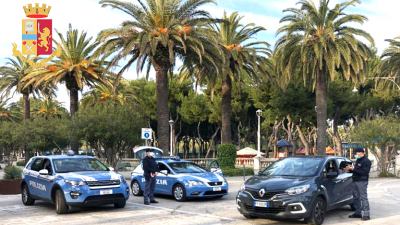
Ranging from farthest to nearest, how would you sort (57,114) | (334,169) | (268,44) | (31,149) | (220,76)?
(57,114) < (31,149) < (268,44) < (220,76) < (334,169)

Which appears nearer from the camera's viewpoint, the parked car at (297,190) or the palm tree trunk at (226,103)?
the parked car at (297,190)

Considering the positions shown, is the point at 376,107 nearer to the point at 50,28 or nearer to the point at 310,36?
the point at 310,36

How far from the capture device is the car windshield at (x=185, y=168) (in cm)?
1709

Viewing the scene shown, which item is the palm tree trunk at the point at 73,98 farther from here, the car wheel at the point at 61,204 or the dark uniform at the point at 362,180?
the dark uniform at the point at 362,180

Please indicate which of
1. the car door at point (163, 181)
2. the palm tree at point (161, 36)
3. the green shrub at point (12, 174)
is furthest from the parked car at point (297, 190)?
the palm tree at point (161, 36)

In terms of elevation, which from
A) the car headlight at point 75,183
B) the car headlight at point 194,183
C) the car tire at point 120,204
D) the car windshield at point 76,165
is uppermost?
the car windshield at point 76,165

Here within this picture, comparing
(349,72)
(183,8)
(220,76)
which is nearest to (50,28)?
(183,8)

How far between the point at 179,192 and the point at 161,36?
1181 cm

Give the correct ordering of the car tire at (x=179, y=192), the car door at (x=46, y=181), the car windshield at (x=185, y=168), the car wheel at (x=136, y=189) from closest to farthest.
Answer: the car door at (x=46, y=181) → the car tire at (x=179, y=192) → the car windshield at (x=185, y=168) → the car wheel at (x=136, y=189)

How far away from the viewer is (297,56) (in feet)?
109

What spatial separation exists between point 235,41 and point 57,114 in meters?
40.6

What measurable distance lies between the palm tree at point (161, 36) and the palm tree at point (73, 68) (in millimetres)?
5387

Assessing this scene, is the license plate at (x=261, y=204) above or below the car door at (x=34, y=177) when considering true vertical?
below

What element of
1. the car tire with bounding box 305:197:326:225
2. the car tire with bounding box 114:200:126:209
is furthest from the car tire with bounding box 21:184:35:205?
the car tire with bounding box 305:197:326:225
